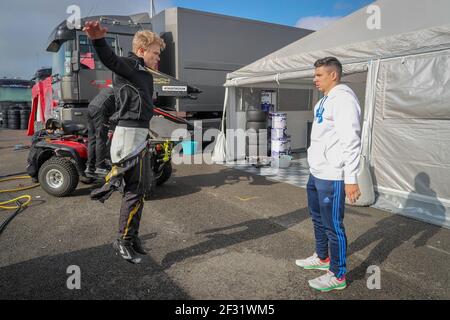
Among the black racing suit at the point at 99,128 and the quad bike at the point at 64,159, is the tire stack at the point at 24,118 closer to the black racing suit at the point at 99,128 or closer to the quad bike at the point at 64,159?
the quad bike at the point at 64,159

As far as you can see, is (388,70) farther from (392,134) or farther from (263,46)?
(263,46)

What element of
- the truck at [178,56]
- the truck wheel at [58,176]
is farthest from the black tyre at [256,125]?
the truck wheel at [58,176]

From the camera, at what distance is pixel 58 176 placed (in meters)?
5.27

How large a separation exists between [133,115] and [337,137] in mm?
1745

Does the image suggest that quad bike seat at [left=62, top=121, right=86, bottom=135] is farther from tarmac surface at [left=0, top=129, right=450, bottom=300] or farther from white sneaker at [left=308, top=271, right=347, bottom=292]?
white sneaker at [left=308, top=271, right=347, bottom=292]

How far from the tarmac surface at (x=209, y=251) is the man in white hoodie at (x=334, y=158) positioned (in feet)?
1.02

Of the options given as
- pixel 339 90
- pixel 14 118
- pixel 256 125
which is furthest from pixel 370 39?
pixel 14 118

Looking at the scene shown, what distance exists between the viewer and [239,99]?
846cm

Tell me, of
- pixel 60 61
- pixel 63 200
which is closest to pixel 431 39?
pixel 63 200

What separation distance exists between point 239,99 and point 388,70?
4188 millimetres

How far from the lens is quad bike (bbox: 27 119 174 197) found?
512 cm

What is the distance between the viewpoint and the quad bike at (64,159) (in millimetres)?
5117

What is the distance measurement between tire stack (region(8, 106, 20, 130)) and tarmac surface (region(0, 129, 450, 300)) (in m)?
16.6

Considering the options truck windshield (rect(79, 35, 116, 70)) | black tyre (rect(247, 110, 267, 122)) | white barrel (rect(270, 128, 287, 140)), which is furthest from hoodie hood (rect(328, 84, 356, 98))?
truck windshield (rect(79, 35, 116, 70))
